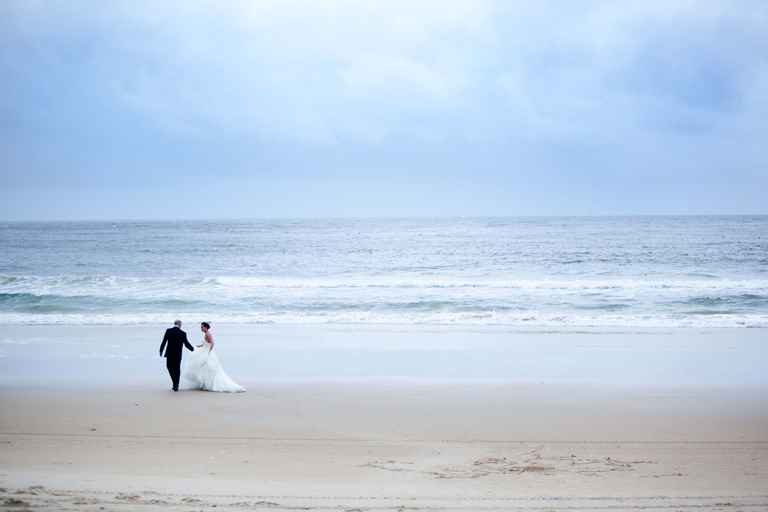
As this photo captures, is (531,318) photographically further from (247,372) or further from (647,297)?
(247,372)

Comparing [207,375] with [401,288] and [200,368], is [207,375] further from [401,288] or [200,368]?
[401,288]

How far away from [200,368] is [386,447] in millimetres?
5322

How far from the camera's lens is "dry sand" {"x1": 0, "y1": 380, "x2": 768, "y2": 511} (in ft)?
23.2

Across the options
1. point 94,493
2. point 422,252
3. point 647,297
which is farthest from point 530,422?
point 422,252

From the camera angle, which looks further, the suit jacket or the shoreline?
the suit jacket

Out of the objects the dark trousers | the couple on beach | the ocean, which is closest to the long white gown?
the couple on beach

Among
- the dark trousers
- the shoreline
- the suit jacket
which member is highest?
the suit jacket

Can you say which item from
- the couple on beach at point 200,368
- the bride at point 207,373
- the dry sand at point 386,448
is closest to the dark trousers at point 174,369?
the couple on beach at point 200,368

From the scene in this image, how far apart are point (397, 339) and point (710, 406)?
31.3 feet

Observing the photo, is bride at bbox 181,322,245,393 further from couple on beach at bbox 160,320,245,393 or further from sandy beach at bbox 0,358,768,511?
sandy beach at bbox 0,358,768,511

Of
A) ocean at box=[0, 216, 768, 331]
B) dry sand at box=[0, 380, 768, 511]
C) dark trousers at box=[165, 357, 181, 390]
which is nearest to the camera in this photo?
dry sand at box=[0, 380, 768, 511]

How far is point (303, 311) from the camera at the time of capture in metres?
26.2

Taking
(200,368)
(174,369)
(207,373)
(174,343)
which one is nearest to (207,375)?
(207,373)

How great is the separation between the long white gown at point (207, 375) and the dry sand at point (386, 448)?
387 mm
